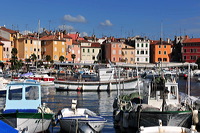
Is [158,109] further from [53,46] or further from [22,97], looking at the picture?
[53,46]

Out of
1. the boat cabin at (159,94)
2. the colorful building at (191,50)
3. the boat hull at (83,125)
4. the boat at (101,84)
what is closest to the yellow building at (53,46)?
the colorful building at (191,50)

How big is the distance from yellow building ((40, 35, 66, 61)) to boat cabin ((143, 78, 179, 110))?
83.4 metres

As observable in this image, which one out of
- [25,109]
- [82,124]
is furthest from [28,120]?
[82,124]

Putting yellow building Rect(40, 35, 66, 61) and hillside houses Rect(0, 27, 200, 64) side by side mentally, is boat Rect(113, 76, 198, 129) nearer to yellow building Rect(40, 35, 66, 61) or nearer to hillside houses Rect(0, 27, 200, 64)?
yellow building Rect(40, 35, 66, 61)

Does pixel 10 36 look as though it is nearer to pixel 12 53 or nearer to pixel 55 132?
pixel 12 53

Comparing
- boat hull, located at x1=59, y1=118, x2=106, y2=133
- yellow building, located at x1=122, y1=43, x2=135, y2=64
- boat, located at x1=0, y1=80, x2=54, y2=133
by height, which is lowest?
boat hull, located at x1=59, y1=118, x2=106, y2=133

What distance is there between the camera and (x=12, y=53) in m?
95.0

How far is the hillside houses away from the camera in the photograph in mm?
105375

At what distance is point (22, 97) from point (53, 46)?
8526 centimetres

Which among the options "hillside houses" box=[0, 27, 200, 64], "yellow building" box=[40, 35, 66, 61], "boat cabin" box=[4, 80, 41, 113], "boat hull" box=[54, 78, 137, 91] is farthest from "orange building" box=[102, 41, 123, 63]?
"boat cabin" box=[4, 80, 41, 113]

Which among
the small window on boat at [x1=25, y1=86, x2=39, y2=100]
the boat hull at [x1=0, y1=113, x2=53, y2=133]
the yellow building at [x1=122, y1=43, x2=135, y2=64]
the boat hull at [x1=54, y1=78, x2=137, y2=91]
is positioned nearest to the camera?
the boat hull at [x1=0, y1=113, x2=53, y2=133]

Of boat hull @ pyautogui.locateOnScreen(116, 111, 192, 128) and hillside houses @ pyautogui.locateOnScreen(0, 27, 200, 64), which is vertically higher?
hillside houses @ pyautogui.locateOnScreen(0, 27, 200, 64)

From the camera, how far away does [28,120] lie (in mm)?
18859

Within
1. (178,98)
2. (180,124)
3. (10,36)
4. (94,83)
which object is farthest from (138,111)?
(10,36)
